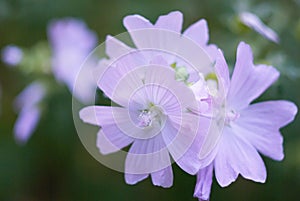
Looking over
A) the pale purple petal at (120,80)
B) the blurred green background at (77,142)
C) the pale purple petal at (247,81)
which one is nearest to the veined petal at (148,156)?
the pale purple petal at (120,80)

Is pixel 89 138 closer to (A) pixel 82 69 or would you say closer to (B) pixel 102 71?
(A) pixel 82 69

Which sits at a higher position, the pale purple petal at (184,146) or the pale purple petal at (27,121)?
the pale purple petal at (184,146)

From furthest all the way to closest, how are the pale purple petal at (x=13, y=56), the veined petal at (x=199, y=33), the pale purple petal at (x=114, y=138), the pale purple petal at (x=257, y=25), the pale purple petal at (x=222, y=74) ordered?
the pale purple petal at (x=13, y=56) → the pale purple petal at (x=257, y=25) → the veined petal at (x=199, y=33) → the pale purple petal at (x=114, y=138) → the pale purple petal at (x=222, y=74)

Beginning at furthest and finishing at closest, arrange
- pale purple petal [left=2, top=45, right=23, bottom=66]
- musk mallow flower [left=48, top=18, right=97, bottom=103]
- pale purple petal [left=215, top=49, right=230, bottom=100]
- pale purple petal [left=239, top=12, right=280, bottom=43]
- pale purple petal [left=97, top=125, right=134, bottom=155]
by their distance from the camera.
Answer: musk mallow flower [left=48, top=18, right=97, bottom=103] < pale purple petal [left=2, top=45, right=23, bottom=66] < pale purple petal [left=239, top=12, right=280, bottom=43] < pale purple petal [left=97, top=125, right=134, bottom=155] < pale purple petal [left=215, top=49, right=230, bottom=100]

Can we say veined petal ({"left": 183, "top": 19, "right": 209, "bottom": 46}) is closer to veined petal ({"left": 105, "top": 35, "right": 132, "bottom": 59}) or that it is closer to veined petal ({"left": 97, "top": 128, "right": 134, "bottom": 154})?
veined petal ({"left": 105, "top": 35, "right": 132, "bottom": 59})

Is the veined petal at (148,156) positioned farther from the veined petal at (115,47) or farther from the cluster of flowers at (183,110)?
the veined petal at (115,47)

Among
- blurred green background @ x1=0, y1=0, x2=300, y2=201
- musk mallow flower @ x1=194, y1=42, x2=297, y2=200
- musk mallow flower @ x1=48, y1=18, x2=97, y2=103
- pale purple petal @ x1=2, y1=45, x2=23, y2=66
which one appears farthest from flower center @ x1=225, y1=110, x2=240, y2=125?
pale purple petal @ x1=2, y1=45, x2=23, y2=66

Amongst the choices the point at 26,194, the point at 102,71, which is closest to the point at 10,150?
the point at 26,194

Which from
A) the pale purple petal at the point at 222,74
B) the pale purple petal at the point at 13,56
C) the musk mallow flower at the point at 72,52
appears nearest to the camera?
the pale purple petal at the point at 222,74
